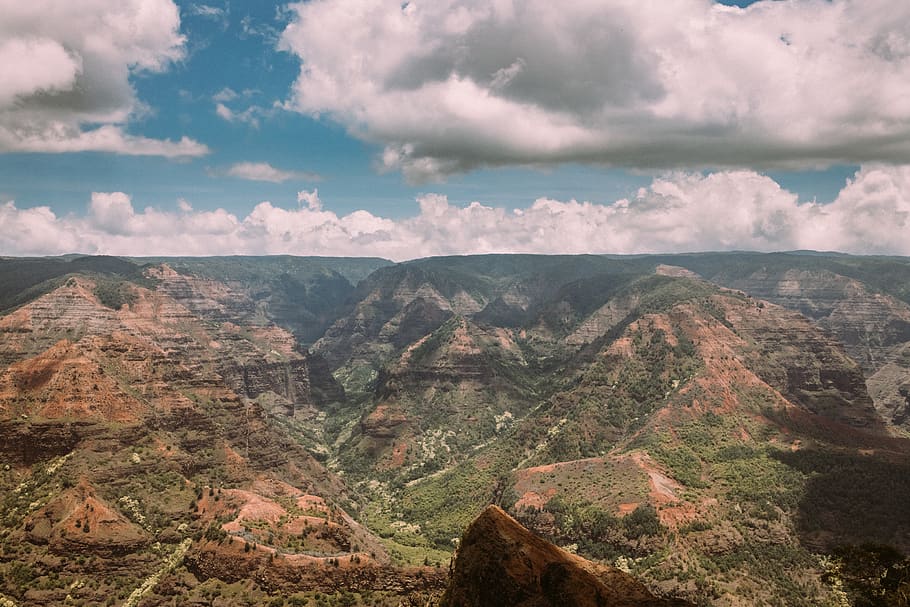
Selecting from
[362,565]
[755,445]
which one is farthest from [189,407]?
[755,445]

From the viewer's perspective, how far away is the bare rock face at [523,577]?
43156 mm

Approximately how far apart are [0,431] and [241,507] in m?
55.6

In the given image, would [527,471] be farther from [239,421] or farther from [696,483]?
[239,421]

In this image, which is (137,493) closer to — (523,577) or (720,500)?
(523,577)

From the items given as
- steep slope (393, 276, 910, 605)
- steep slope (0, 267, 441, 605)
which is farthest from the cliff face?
steep slope (393, 276, 910, 605)

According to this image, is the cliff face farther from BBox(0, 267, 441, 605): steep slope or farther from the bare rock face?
the bare rock face

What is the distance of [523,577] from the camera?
44.7 m

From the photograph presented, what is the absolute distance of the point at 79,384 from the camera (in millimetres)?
140625

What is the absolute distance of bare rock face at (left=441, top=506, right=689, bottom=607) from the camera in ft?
142

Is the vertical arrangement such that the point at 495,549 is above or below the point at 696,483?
above

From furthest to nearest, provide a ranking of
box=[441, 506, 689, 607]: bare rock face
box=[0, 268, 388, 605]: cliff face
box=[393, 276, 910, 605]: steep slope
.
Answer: box=[393, 276, 910, 605]: steep slope, box=[0, 268, 388, 605]: cliff face, box=[441, 506, 689, 607]: bare rock face

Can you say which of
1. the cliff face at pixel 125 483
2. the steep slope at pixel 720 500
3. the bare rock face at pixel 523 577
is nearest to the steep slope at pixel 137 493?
the cliff face at pixel 125 483

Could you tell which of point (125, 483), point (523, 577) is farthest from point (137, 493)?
point (523, 577)

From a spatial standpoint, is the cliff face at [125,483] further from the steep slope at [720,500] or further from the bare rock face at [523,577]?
the steep slope at [720,500]
